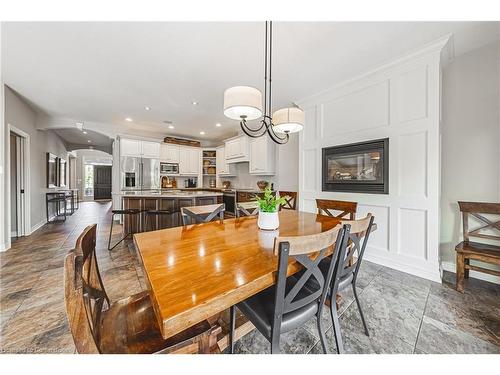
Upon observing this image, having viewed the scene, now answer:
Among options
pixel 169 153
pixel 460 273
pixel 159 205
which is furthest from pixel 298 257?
pixel 169 153

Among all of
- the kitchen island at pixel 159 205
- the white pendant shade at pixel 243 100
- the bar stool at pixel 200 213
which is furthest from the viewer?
the kitchen island at pixel 159 205

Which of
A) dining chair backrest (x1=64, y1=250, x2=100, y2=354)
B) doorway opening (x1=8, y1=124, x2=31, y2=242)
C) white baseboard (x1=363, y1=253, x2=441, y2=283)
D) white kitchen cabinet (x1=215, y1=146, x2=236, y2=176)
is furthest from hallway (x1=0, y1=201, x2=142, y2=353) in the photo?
white kitchen cabinet (x1=215, y1=146, x2=236, y2=176)

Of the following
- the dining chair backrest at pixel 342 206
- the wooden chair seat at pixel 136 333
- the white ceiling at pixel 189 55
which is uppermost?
the white ceiling at pixel 189 55

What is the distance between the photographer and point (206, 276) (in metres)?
0.83

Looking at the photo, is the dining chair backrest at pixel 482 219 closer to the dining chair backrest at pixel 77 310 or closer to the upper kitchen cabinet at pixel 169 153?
the dining chair backrest at pixel 77 310

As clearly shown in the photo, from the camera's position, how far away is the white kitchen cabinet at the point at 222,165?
233 inches

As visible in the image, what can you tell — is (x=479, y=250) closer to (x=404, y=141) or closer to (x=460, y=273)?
(x=460, y=273)

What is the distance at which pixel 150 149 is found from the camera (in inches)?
217

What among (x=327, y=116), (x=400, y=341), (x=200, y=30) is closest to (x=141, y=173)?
(x=200, y=30)

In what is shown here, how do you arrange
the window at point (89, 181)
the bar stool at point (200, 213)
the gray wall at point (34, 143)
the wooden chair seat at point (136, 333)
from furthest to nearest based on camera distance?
1. the window at point (89, 181)
2. the gray wall at point (34, 143)
3. the bar stool at point (200, 213)
4. the wooden chair seat at point (136, 333)

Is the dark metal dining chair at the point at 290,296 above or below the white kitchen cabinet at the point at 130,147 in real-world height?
below

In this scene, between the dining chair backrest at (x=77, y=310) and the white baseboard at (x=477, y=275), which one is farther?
the white baseboard at (x=477, y=275)

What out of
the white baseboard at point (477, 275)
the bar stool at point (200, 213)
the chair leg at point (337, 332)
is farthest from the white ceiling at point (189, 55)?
the white baseboard at point (477, 275)

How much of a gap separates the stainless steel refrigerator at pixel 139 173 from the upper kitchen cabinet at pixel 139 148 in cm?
11
